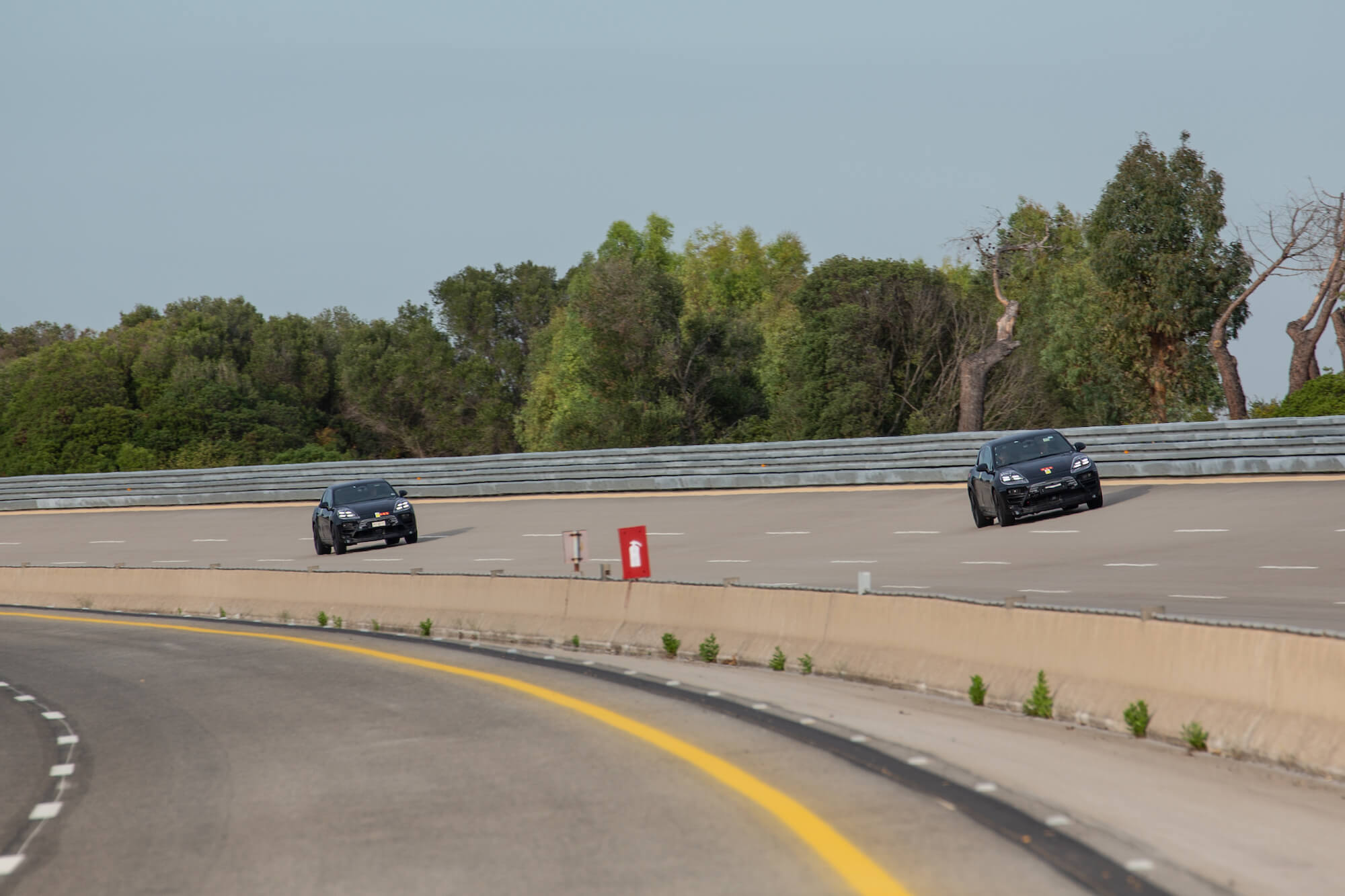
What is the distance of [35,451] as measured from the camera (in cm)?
8662

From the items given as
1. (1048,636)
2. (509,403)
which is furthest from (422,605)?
(509,403)

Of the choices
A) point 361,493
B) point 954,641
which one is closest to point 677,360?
point 361,493

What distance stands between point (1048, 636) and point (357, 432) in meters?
100

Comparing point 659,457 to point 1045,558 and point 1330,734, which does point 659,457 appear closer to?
point 1045,558

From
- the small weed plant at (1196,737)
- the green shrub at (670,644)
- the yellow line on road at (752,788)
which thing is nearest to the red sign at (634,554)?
the green shrub at (670,644)

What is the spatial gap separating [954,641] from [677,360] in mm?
60787

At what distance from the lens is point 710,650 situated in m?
14.4

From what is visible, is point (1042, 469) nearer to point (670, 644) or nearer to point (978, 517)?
point (978, 517)

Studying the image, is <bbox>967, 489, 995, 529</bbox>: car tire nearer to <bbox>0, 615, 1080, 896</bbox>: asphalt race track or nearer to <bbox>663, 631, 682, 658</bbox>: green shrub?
<bbox>663, 631, 682, 658</bbox>: green shrub

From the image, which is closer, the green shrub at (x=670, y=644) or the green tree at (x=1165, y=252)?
the green shrub at (x=670, y=644)

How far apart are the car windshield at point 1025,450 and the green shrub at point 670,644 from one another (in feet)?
41.1

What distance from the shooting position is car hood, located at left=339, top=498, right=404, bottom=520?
32969 mm

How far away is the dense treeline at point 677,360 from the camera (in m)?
57.6

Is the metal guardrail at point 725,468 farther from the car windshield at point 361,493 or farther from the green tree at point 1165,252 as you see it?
the green tree at point 1165,252
